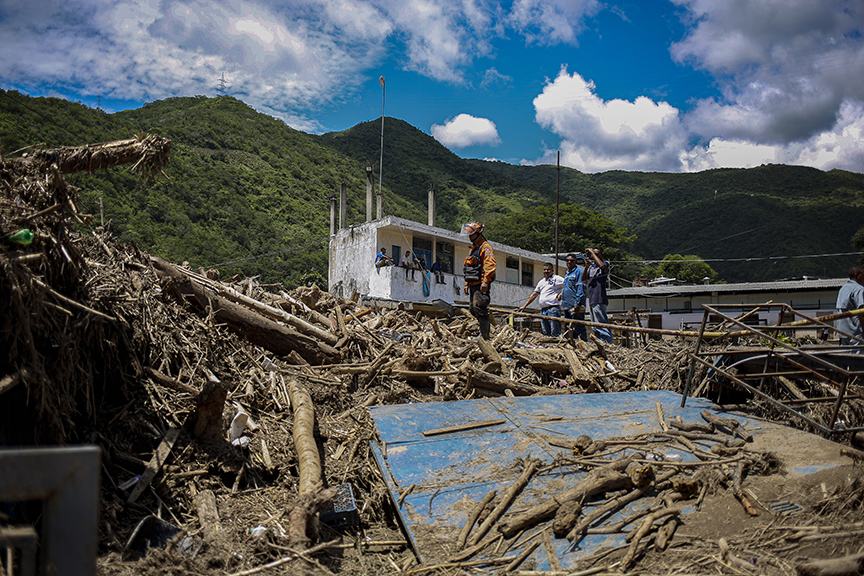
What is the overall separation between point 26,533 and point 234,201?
52.8m

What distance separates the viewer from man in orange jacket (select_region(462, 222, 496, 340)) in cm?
820

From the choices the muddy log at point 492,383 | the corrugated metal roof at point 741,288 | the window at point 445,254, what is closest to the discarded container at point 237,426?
the muddy log at point 492,383

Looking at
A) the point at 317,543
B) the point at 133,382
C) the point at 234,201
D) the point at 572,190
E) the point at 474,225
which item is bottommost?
the point at 317,543

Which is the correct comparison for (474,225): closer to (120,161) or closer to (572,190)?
(120,161)

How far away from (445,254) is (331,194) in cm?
3600

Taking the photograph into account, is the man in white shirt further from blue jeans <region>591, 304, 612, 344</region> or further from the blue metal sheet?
the blue metal sheet

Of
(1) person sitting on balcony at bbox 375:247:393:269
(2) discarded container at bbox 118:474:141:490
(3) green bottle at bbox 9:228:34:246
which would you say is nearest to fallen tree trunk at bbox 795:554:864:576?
(2) discarded container at bbox 118:474:141:490

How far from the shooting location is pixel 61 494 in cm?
131

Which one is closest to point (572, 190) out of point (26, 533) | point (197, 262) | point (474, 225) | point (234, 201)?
point (234, 201)

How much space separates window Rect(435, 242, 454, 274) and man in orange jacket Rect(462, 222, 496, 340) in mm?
18940

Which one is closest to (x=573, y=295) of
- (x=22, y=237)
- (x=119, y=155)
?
(x=119, y=155)

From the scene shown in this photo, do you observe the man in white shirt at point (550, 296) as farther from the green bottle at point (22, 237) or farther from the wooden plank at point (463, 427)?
the green bottle at point (22, 237)

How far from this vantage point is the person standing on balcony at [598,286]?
10.0m

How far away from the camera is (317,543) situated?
3787 mm
